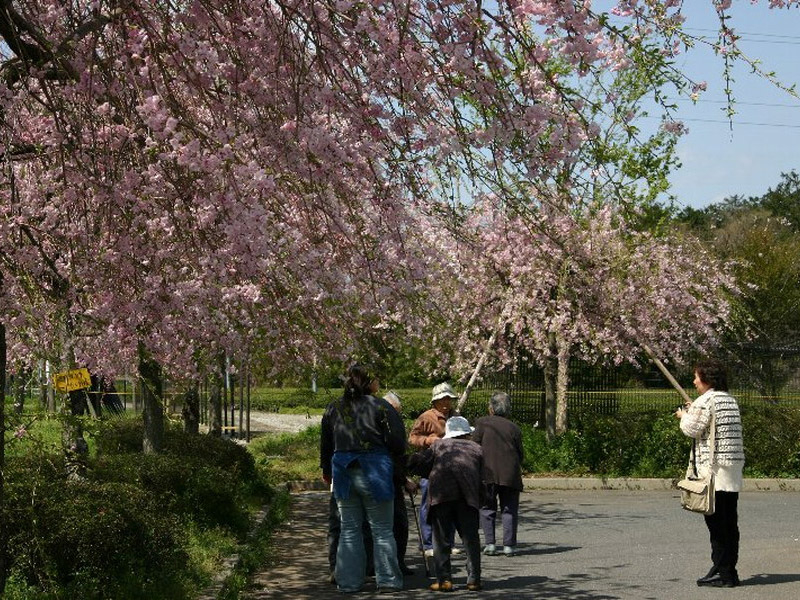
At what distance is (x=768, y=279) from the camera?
53.0 metres

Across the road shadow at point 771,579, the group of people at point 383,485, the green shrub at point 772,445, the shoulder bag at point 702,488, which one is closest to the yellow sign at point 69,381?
the group of people at point 383,485

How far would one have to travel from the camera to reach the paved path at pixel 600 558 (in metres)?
10.2

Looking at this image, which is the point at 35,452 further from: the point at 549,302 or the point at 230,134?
the point at 549,302

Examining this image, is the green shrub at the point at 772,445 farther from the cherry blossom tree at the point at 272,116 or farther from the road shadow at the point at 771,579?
the cherry blossom tree at the point at 272,116

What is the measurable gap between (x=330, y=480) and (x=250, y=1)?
548 centimetres

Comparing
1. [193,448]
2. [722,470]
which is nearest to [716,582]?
[722,470]

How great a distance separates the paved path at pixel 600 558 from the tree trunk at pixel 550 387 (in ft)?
20.9

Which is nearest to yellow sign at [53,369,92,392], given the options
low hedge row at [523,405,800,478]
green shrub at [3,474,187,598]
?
green shrub at [3,474,187,598]

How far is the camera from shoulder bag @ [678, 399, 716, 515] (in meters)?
10.2

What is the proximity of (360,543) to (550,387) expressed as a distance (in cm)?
1457

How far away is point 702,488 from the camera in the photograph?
10.2m

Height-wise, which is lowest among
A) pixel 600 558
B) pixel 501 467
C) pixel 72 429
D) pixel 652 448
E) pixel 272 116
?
pixel 600 558

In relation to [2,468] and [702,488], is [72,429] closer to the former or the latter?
[2,468]

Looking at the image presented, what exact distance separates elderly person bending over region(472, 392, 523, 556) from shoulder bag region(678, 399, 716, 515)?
253 cm
